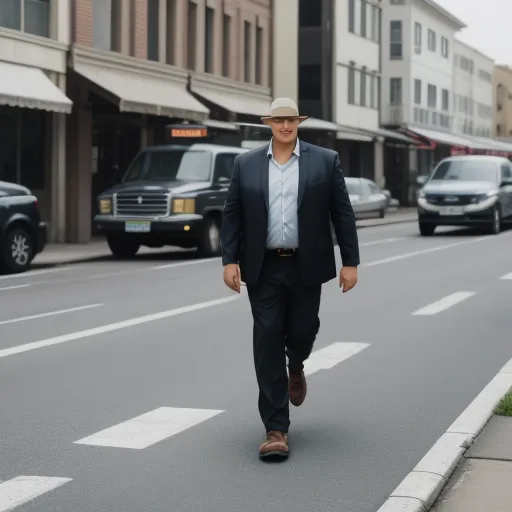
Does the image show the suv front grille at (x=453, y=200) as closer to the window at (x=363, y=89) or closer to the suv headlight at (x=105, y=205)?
the suv headlight at (x=105, y=205)

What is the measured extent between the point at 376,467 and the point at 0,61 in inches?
870

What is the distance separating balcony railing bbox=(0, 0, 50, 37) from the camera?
28.2 meters

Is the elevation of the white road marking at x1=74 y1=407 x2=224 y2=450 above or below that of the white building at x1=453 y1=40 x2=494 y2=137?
below

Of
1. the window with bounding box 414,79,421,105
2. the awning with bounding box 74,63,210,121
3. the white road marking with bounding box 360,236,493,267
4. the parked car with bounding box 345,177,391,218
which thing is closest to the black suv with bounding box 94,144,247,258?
the white road marking with bounding box 360,236,493,267

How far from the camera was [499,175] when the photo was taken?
113 ft

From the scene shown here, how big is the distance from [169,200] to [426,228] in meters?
11.0

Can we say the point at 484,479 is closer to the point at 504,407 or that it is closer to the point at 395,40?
the point at 504,407

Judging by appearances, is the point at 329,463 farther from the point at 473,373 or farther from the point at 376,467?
the point at 473,373

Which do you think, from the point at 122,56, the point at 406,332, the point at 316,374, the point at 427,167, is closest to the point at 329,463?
the point at 316,374

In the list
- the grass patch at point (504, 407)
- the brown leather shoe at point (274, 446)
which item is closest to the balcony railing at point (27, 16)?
the grass patch at point (504, 407)

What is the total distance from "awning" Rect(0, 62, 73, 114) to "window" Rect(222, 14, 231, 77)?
43.2 feet

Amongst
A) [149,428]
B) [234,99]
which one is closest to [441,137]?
[234,99]

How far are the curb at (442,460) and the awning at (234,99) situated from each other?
30.2 meters

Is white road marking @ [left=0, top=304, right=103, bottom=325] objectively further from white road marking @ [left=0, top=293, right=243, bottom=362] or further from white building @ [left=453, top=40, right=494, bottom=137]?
white building @ [left=453, top=40, right=494, bottom=137]
